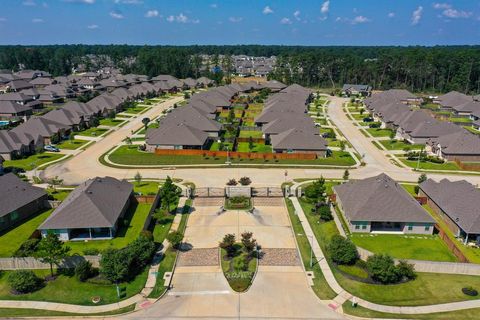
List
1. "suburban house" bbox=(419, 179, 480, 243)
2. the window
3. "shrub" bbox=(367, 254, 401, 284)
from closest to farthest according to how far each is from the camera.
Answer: "shrub" bbox=(367, 254, 401, 284), "suburban house" bbox=(419, 179, 480, 243), the window

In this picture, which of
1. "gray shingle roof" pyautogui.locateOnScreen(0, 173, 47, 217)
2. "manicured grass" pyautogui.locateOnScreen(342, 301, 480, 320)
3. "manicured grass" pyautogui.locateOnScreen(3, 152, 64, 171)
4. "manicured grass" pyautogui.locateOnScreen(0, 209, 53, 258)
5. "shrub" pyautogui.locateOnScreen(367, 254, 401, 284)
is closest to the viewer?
"manicured grass" pyautogui.locateOnScreen(342, 301, 480, 320)

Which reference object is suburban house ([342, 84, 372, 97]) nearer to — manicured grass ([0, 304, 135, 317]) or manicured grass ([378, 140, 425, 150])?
manicured grass ([378, 140, 425, 150])

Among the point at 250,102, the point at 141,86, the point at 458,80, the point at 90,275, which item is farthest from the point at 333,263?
the point at 458,80

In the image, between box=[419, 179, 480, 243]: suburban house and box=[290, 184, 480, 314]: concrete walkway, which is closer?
box=[290, 184, 480, 314]: concrete walkway

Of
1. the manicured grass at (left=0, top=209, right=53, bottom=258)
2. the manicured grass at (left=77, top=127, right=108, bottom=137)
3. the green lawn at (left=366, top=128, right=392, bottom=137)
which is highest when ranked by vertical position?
the green lawn at (left=366, top=128, right=392, bottom=137)

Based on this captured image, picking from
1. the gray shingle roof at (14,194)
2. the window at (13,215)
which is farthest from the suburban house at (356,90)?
the window at (13,215)

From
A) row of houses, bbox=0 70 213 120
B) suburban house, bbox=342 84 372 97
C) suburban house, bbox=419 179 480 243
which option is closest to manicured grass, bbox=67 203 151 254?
suburban house, bbox=419 179 480 243

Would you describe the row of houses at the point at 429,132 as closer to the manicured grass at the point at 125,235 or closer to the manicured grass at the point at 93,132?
the manicured grass at the point at 125,235

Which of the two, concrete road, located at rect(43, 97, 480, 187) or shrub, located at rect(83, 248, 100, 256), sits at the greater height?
shrub, located at rect(83, 248, 100, 256)
